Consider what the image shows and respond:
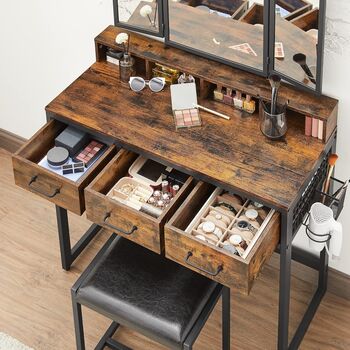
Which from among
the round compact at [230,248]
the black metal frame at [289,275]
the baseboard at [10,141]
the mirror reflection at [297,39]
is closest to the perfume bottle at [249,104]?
the mirror reflection at [297,39]

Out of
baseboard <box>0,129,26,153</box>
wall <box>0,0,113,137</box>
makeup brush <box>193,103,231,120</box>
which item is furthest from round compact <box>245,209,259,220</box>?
baseboard <box>0,129,26,153</box>

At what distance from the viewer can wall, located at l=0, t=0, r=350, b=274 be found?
99.7 inches

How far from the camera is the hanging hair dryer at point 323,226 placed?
252cm

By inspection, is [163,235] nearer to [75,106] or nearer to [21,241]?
[75,106]

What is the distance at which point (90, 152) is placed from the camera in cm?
266

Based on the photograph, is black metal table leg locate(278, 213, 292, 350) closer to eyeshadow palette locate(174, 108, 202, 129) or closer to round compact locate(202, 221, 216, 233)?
round compact locate(202, 221, 216, 233)

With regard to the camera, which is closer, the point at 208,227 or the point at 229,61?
the point at 208,227

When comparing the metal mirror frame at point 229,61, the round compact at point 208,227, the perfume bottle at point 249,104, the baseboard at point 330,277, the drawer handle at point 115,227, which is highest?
the metal mirror frame at point 229,61

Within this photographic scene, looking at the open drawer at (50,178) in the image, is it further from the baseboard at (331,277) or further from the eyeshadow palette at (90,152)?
the baseboard at (331,277)

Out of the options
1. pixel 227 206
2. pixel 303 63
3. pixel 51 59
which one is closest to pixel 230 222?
pixel 227 206

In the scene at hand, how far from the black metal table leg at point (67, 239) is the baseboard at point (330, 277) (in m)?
0.72

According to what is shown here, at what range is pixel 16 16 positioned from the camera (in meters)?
3.20

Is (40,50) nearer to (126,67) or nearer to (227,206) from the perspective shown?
(126,67)

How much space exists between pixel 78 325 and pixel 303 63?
1.10 metres
